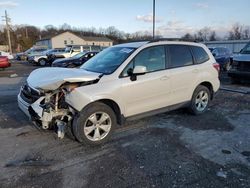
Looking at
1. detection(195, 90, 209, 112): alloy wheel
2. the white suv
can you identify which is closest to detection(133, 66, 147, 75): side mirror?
the white suv

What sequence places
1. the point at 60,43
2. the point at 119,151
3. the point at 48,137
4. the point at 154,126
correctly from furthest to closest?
the point at 60,43, the point at 154,126, the point at 48,137, the point at 119,151

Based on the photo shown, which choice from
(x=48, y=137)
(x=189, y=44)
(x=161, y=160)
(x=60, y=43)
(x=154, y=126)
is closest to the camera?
(x=161, y=160)

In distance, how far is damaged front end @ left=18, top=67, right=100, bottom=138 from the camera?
403cm

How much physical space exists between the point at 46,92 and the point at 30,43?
80.5m

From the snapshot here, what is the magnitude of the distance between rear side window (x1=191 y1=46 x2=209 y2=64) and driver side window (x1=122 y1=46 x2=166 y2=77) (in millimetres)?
1116

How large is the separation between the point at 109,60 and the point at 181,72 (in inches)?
66.3

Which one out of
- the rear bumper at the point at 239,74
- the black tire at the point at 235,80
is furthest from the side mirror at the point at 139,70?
the black tire at the point at 235,80

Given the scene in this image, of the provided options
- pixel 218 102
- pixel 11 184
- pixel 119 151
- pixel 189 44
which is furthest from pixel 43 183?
pixel 218 102

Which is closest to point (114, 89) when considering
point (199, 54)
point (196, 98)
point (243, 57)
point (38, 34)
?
point (196, 98)

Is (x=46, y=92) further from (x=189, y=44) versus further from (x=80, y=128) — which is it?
(x=189, y=44)

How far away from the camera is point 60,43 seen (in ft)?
247

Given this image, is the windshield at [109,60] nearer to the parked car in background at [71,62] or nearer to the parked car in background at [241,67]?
the parked car in background at [241,67]

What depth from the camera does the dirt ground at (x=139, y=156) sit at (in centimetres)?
323

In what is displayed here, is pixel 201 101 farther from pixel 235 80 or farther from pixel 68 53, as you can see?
pixel 68 53
